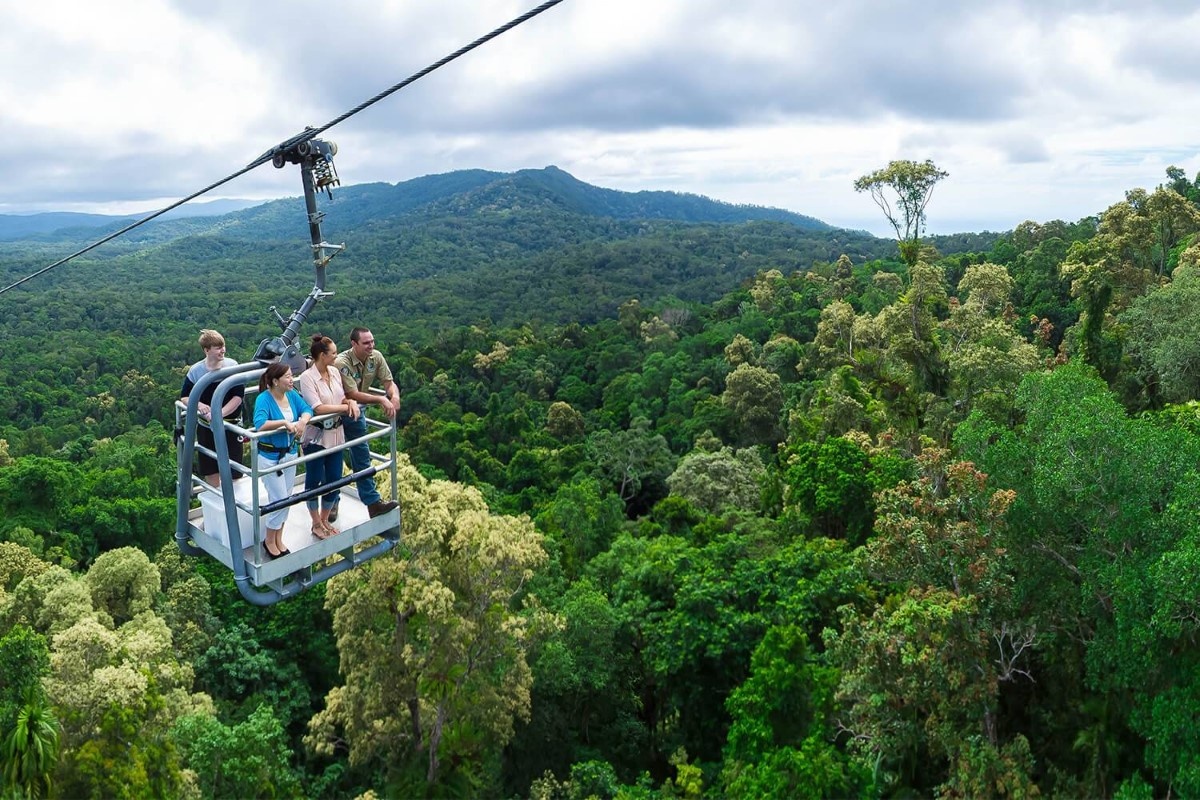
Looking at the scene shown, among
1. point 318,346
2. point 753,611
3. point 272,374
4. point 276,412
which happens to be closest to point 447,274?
point 753,611

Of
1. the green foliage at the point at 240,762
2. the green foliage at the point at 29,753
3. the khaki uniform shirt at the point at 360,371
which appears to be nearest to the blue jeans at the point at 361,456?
the khaki uniform shirt at the point at 360,371

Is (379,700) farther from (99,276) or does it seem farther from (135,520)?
(99,276)

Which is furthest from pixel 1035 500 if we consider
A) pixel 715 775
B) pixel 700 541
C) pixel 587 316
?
pixel 587 316

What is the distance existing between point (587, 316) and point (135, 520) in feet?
211

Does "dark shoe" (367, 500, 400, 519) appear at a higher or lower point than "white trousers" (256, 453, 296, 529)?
lower

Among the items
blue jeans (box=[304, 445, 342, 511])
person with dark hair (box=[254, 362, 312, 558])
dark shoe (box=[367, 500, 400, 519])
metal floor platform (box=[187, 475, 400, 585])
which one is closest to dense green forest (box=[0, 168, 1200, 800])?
metal floor platform (box=[187, 475, 400, 585])

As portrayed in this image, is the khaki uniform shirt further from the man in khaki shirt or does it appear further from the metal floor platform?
the metal floor platform

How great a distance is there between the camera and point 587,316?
9012 cm

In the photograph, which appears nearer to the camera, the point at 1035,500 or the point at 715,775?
the point at 1035,500

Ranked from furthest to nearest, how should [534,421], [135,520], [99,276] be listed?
[99,276], [534,421], [135,520]

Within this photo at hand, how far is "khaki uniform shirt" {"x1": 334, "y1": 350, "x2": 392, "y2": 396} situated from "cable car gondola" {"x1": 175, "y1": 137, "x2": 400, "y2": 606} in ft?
1.22

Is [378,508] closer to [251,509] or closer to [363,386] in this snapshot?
[363,386]

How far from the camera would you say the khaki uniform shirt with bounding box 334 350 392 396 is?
6.49 metres

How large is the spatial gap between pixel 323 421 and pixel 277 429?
1.98 feet
